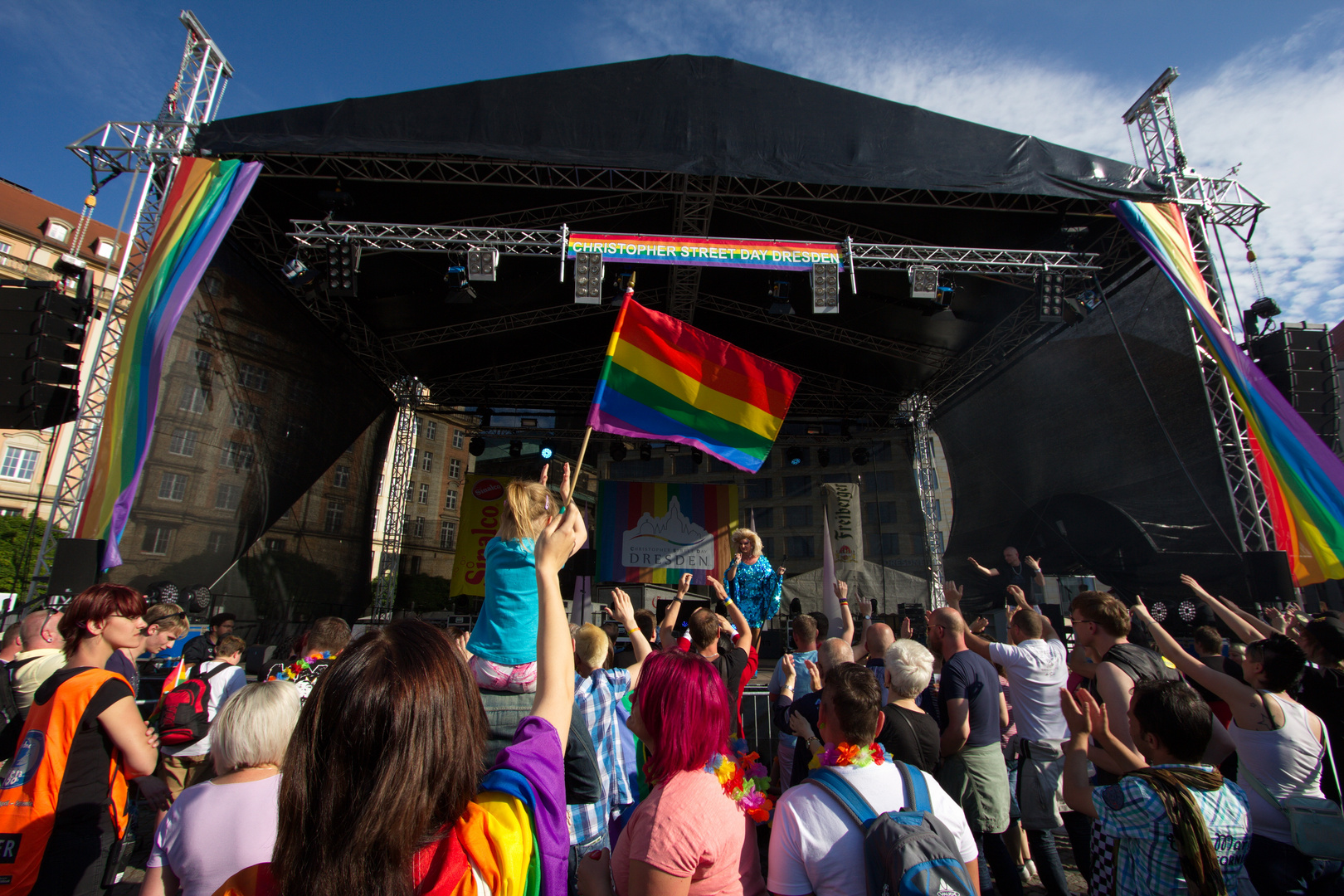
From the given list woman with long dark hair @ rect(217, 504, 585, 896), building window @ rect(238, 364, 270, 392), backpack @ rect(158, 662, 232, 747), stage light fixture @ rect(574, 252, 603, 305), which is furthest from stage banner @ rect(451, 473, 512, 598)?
woman with long dark hair @ rect(217, 504, 585, 896)

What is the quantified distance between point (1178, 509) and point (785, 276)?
7.00 m

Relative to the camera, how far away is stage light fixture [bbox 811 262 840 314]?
9.63 metres

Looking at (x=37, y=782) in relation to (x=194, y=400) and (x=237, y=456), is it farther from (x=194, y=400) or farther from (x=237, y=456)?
(x=237, y=456)

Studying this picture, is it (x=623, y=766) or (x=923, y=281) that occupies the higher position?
(x=923, y=281)

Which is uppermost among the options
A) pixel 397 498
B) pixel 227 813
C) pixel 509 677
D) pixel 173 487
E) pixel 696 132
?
pixel 696 132

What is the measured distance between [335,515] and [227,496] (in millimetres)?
2994

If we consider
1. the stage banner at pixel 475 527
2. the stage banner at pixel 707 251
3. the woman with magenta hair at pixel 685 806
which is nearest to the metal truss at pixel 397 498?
the stage banner at pixel 475 527

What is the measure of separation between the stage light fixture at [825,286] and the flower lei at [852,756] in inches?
328

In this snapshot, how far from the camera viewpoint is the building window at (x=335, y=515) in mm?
12555

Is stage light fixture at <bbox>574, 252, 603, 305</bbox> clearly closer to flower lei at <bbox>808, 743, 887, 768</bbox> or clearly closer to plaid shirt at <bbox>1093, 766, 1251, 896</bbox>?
flower lei at <bbox>808, 743, 887, 768</bbox>

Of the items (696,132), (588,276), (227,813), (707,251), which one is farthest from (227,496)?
(227,813)

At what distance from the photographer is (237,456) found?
32.6ft

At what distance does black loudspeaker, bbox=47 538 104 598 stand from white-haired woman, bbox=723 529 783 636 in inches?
258

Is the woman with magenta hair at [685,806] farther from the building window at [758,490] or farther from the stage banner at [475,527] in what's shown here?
the building window at [758,490]
